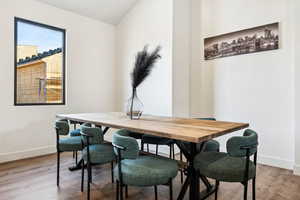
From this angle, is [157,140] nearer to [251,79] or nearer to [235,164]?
[235,164]

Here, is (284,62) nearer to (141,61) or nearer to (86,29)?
(141,61)

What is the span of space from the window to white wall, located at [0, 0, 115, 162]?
98 mm

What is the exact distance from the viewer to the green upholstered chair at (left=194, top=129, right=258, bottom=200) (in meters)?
1.51

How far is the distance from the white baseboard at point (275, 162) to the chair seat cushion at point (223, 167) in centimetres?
177

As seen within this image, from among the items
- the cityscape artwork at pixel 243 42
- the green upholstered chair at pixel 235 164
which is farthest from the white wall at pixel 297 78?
the green upholstered chair at pixel 235 164

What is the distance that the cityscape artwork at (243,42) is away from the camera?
10.2ft

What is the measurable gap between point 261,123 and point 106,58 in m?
3.36

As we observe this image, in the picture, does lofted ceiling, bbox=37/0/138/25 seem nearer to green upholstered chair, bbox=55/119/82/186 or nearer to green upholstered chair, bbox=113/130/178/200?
green upholstered chair, bbox=55/119/82/186

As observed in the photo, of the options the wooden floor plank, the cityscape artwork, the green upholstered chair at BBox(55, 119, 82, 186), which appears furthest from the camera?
the cityscape artwork

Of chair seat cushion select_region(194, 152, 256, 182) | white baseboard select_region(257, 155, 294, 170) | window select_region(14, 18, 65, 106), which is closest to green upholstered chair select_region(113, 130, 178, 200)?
chair seat cushion select_region(194, 152, 256, 182)

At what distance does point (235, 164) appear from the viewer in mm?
1654

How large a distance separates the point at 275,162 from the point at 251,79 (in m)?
1.35

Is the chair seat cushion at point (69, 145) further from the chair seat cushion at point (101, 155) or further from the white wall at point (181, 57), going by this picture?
the white wall at point (181, 57)

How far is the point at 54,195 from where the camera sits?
2.16 m
